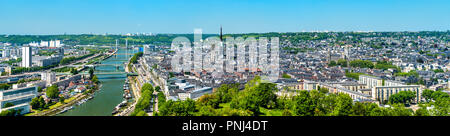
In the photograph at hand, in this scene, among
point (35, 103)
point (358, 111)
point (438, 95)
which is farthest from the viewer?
point (438, 95)

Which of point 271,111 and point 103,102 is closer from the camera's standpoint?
point 271,111

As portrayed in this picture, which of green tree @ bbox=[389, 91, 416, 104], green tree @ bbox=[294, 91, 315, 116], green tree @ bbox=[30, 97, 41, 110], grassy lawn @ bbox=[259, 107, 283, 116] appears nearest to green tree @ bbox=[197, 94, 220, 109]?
grassy lawn @ bbox=[259, 107, 283, 116]

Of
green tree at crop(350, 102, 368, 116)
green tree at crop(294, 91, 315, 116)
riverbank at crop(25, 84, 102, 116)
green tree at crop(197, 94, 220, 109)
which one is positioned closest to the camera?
green tree at crop(350, 102, 368, 116)

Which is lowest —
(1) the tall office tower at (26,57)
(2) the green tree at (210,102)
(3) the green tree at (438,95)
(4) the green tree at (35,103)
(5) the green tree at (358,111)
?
(4) the green tree at (35,103)

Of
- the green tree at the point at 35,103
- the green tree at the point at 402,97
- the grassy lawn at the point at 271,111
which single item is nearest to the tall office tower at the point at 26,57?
the green tree at the point at 35,103

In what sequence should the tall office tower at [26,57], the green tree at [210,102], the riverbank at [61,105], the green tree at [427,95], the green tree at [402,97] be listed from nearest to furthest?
1. the green tree at [210,102]
2. the riverbank at [61,105]
3. the green tree at [402,97]
4. the green tree at [427,95]
5. the tall office tower at [26,57]

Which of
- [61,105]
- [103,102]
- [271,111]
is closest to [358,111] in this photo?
[271,111]

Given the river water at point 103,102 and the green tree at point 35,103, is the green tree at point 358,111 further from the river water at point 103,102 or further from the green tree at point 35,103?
the green tree at point 35,103

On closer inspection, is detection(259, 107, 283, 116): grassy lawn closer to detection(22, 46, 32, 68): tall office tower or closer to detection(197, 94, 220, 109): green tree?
detection(197, 94, 220, 109): green tree

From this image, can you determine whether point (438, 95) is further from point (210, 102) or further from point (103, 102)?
point (103, 102)

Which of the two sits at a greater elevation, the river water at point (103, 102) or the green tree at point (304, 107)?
the green tree at point (304, 107)

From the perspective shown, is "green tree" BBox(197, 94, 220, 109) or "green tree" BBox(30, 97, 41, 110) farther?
"green tree" BBox(30, 97, 41, 110)
